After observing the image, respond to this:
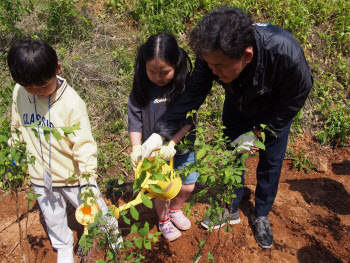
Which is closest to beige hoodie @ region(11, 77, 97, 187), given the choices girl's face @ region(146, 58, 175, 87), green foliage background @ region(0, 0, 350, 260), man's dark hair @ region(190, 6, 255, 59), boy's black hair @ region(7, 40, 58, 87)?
boy's black hair @ region(7, 40, 58, 87)

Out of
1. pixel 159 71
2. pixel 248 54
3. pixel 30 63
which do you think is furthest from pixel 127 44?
pixel 248 54

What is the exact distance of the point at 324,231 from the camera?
8.05 feet

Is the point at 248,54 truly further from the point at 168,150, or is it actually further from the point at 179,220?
the point at 179,220

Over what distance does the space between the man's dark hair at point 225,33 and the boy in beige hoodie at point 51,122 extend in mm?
707

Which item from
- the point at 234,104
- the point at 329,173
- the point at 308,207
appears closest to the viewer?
the point at 234,104

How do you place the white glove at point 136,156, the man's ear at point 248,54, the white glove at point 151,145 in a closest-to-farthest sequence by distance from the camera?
1. the man's ear at point 248,54
2. the white glove at point 151,145
3. the white glove at point 136,156

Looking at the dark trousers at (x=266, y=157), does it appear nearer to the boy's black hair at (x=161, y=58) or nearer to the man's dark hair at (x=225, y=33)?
the boy's black hair at (x=161, y=58)

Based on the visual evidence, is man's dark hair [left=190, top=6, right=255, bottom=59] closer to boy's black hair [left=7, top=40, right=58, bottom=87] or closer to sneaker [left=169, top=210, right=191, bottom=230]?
boy's black hair [left=7, top=40, right=58, bottom=87]

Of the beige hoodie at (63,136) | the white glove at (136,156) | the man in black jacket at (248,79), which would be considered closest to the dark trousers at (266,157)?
the man in black jacket at (248,79)

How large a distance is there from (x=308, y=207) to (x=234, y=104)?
1273 mm

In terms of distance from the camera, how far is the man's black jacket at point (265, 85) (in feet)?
5.29

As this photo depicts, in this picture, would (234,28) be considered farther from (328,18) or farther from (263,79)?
(328,18)

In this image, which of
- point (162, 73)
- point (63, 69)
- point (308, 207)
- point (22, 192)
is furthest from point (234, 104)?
point (63, 69)

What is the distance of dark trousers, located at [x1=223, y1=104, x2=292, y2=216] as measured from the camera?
202 cm
